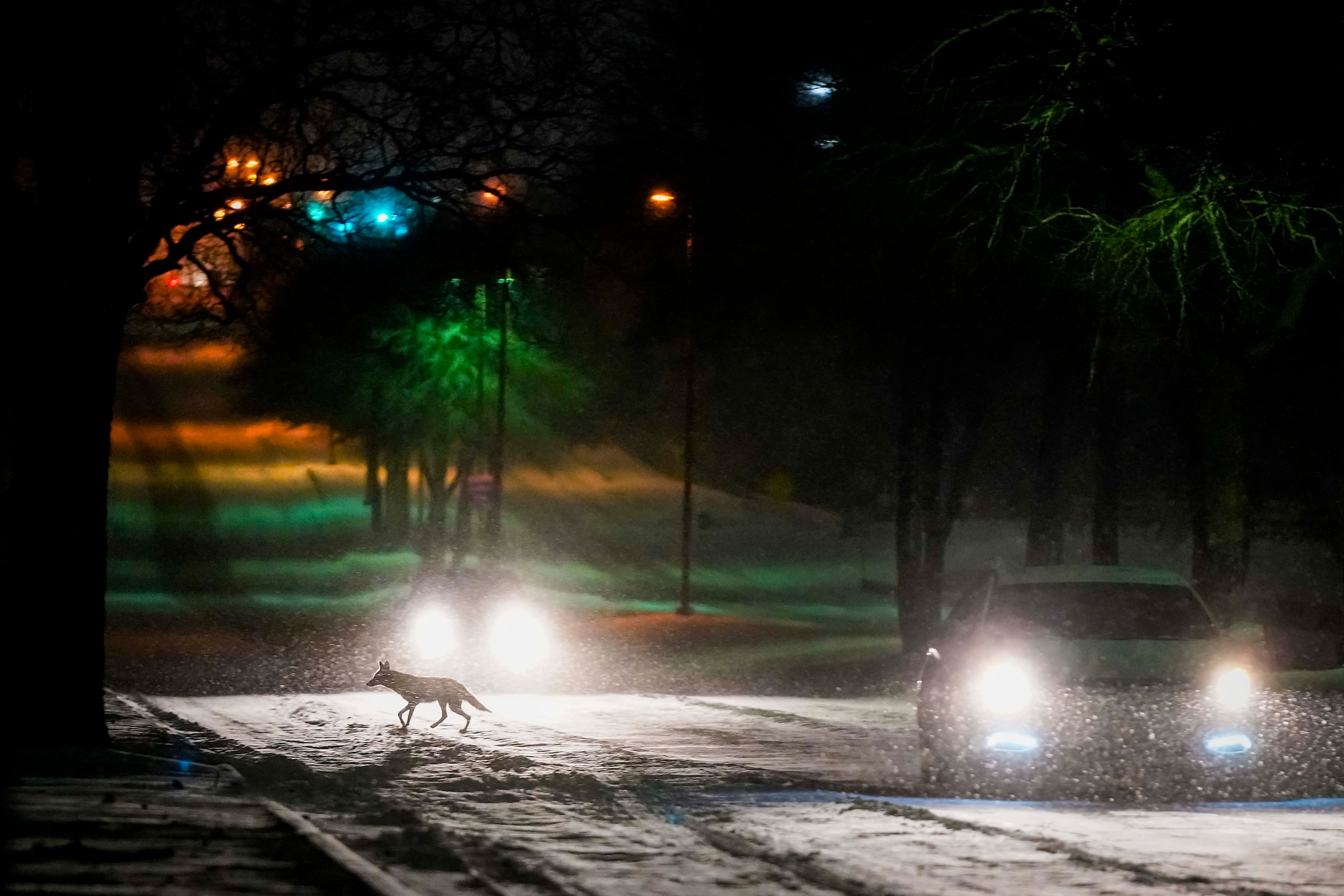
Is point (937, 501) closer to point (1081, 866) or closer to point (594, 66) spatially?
point (594, 66)

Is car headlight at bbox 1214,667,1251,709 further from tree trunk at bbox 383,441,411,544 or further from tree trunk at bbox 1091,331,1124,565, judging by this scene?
tree trunk at bbox 383,441,411,544

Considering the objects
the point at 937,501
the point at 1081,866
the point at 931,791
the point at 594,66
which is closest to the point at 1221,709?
the point at 931,791

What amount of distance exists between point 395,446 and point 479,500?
9249mm

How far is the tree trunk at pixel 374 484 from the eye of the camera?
5950 centimetres

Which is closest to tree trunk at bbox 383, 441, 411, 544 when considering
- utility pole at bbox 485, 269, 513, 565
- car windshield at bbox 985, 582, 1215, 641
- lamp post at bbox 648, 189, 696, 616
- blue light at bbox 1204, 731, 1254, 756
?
utility pole at bbox 485, 269, 513, 565

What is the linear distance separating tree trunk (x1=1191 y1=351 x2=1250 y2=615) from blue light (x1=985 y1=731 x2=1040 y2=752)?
43.4 feet

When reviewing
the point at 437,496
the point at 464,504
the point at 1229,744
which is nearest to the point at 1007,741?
the point at 1229,744

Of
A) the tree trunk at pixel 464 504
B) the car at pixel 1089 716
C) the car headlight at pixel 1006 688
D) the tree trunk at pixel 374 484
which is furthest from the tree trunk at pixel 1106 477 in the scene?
the tree trunk at pixel 374 484

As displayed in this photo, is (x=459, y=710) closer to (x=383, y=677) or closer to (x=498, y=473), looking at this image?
(x=383, y=677)

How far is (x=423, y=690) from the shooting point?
1318 centimetres

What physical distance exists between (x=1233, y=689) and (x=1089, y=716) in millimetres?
1064

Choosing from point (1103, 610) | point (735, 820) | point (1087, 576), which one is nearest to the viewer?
point (735, 820)

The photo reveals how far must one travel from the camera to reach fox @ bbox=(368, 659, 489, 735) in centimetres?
1318

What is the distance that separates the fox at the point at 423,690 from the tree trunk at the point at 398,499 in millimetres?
47266
